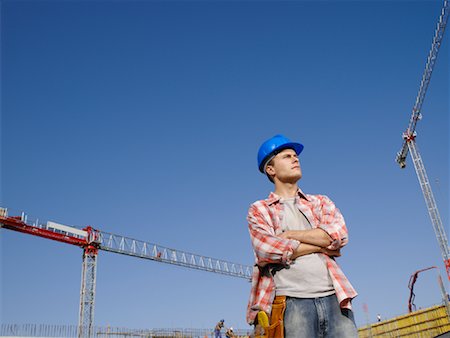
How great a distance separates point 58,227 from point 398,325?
25.7 meters

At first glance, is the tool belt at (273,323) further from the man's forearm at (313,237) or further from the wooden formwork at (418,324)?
the wooden formwork at (418,324)

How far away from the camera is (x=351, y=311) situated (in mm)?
2230

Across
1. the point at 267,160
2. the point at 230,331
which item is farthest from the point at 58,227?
the point at 267,160

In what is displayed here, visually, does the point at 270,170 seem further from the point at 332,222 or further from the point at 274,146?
the point at 332,222

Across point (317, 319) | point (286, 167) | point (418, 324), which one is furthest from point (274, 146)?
point (418, 324)

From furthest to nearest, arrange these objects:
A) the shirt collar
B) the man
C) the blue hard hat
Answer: the blue hard hat → the shirt collar → the man

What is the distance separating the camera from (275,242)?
7.43 feet

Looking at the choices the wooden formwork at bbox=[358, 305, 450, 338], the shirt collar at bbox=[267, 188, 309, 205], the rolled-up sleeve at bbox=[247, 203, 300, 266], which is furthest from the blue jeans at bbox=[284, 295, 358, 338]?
the wooden formwork at bbox=[358, 305, 450, 338]

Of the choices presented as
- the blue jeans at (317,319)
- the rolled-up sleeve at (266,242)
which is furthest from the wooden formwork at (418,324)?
the rolled-up sleeve at (266,242)

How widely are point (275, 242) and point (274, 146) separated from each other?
2.39 ft

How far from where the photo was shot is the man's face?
106 inches

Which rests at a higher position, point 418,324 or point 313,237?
point 418,324

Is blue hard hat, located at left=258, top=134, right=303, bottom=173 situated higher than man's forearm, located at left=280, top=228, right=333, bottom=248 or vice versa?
blue hard hat, located at left=258, top=134, right=303, bottom=173

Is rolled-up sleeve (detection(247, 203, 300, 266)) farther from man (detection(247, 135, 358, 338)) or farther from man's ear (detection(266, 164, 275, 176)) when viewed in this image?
man's ear (detection(266, 164, 275, 176))
